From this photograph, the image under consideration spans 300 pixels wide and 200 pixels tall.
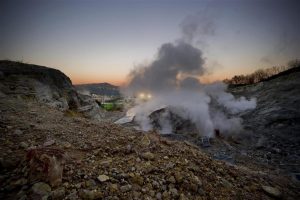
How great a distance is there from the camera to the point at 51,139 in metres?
3.72

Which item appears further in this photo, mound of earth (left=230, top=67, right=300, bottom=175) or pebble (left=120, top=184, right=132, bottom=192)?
mound of earth (left=230, top=67, right=300, bottom=175)

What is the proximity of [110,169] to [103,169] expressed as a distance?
114 mm

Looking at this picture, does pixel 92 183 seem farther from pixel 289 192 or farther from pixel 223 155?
pixel 223 155

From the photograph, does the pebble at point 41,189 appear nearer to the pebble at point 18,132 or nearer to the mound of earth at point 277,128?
the pebble at point 18,132

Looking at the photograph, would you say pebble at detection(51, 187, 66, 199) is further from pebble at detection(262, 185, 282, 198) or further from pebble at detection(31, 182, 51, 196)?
pebble at detection(262, 185, 282, 198)

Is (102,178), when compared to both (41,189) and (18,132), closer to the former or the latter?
(41,189)

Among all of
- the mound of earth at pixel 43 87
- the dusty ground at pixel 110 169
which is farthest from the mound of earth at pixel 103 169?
the mound of earth at pixel 43 87

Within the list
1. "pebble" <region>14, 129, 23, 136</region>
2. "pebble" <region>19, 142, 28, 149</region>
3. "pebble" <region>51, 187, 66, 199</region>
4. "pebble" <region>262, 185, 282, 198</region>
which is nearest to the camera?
"pebble" <region>51, 187, 66, 199</region>

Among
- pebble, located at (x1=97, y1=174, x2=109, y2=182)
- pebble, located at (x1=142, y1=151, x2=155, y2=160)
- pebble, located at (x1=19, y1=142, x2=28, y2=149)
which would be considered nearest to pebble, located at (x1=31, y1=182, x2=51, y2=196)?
pebble, located at (x1=97, y1=174, x2=109, y2=182)

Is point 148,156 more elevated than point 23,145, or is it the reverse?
point 23,145

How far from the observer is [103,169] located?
111 inches

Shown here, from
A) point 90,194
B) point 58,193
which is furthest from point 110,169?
point 58,193

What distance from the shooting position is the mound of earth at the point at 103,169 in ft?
7.79

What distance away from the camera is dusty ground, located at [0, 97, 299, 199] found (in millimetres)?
2371
